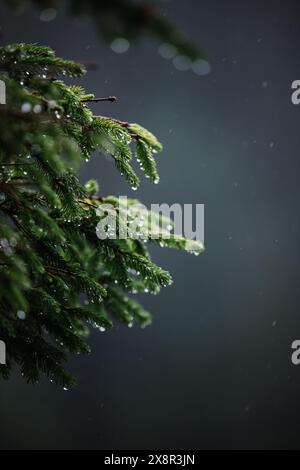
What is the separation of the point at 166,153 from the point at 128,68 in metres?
4.19

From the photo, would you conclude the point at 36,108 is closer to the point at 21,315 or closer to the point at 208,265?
the point at 21,315

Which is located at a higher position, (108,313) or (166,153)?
(166,153)

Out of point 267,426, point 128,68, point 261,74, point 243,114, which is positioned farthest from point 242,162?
point 267,426

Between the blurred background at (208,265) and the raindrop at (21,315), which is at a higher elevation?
the blurred background at (208,265)

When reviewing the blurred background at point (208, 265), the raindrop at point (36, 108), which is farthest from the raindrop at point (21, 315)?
the blurred background at point (208, 265)

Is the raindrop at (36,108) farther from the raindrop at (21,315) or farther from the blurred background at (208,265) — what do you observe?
the blurred background at (208,265)

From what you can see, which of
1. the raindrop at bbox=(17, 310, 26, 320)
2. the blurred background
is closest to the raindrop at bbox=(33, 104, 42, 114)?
the raindrop at bbox=(17, 310, 26, 320)

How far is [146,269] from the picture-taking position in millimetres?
1917

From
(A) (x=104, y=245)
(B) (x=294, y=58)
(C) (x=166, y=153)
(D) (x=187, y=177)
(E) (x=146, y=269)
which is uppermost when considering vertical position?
(B) (x=294, y=58)

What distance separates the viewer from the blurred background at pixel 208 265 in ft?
38.9

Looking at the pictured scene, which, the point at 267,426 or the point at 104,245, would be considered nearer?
the point at 104,245

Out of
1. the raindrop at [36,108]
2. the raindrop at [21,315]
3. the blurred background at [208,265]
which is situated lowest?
the raindrop at [21,315]

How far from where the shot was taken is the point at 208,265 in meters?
14.8

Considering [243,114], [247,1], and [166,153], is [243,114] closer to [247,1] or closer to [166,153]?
[166,153]
